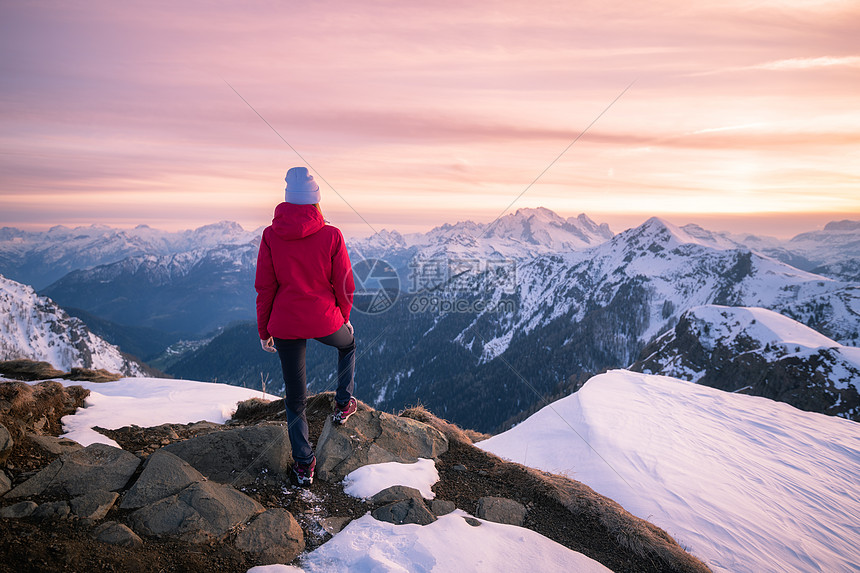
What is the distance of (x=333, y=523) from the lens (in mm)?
5480

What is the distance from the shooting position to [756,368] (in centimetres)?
7206

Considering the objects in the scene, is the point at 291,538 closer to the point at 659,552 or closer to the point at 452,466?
the point at 452,466

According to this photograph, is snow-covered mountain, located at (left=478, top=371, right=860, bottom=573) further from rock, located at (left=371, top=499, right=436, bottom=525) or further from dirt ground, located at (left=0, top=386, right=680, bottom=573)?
rock, located at (left=371, top=499, right=436, bottom=525)

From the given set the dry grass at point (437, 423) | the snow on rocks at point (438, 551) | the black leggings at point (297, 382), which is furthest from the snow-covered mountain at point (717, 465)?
the black leggings at point (297, 382)

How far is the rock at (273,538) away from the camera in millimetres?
4734

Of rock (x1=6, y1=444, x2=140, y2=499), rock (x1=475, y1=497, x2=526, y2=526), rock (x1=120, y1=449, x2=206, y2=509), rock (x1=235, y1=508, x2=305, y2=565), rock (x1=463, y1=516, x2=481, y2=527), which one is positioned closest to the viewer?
rock (x1=235, y1=508, x2=305, y2=565)

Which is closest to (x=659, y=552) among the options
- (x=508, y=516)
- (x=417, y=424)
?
(x=508, y=516)

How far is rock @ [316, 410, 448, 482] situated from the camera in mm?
7012

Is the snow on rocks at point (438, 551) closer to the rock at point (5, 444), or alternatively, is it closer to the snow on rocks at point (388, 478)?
the snow on rocks at point (388, 478)

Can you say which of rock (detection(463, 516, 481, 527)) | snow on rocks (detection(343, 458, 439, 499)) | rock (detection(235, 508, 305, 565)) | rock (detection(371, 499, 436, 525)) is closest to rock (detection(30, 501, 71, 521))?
rock (detection(235, 508, 305, 565))

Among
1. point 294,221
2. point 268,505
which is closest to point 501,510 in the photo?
point 268,505

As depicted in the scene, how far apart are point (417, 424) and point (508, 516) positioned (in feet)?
9.88

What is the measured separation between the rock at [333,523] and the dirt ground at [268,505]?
6 centimetres

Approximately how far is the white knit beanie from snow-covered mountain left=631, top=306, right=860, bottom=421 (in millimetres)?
67077
